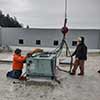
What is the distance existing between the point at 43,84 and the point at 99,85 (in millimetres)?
1711

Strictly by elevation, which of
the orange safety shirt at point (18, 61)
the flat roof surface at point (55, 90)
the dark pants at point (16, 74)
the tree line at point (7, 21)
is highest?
the tree line at point (7, 21)

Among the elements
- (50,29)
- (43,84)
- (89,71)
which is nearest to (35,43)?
(50,29)

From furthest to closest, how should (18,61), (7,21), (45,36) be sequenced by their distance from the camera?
(7,21)
(45,36)
(18,61)

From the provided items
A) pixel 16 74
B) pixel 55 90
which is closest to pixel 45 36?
pixel 16 74

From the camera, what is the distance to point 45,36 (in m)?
22.0

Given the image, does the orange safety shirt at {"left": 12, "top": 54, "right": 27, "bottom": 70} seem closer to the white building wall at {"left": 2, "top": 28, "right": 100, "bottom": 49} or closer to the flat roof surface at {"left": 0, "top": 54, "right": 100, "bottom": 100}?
the flat roof surface at {"left": 0, "top": 54, "right": 100, "bottom": 100}

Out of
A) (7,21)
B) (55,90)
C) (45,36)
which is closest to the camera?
(55,90)

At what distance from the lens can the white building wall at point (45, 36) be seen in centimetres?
2175

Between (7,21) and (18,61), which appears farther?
(7,21)

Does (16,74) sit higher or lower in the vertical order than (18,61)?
lower

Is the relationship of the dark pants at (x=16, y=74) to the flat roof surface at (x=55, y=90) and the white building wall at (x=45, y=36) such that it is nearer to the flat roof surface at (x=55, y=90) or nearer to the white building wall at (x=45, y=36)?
the flat roof surface at (x=55, y=90)

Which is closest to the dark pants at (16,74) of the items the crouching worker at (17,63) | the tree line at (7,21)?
the crouching worker at (17,63)

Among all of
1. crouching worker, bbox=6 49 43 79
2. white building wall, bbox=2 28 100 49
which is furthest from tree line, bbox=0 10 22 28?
crouching worker, bbox=6 49 43 79

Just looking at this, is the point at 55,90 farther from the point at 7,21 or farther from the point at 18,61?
the point at 7,21
